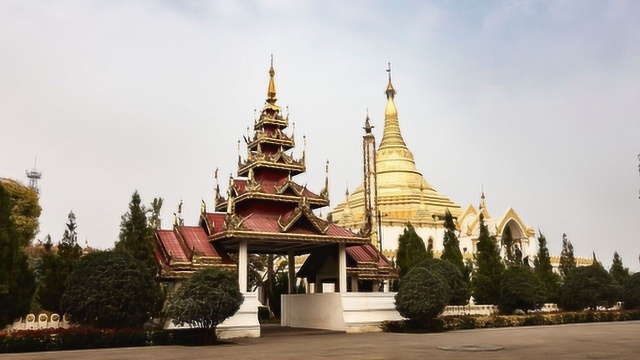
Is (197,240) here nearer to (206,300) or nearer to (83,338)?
(206,300)

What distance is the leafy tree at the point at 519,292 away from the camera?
3028 centimetres

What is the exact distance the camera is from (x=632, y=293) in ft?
120

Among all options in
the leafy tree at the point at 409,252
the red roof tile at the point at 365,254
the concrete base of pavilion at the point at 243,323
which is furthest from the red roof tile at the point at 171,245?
the leafy tree at the point at 409,252

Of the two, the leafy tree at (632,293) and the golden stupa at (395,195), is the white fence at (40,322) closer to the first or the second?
the leafy tree at (632,293)

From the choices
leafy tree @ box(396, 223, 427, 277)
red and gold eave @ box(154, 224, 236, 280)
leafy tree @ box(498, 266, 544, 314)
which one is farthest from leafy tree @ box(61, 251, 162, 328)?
leafy tree @ box(498, 266, 544, 314)

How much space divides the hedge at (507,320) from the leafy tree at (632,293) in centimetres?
175

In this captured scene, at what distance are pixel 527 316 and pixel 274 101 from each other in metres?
16.3

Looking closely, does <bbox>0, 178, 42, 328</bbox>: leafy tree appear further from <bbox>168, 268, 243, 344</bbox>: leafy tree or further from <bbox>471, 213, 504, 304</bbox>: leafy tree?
<bbox>471, 213, 504, 304</bbox>: leafy tree

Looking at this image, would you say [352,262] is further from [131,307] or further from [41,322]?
[41,322]

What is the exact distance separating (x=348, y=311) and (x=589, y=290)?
15.9 metres

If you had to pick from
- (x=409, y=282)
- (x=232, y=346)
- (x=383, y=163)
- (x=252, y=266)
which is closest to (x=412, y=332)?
(x=409, y=282)

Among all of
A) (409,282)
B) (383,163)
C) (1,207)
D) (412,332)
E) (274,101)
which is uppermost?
(383,163)

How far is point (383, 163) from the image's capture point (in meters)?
68.8

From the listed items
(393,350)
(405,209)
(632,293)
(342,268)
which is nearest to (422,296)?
(342,268)
